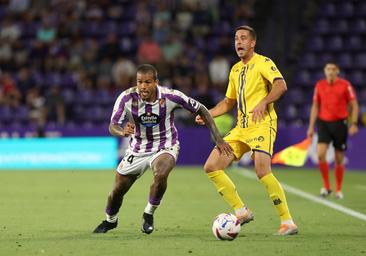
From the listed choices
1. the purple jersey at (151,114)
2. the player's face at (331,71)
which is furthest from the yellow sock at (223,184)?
the player's face at (331,71)

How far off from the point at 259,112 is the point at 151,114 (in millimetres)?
1065

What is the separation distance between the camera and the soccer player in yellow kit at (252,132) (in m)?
9.08

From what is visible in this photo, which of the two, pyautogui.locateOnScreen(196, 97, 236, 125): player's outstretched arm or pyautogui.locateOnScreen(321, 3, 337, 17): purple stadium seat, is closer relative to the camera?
pyautogui.locateOnScreen(196, 97, 236, 125): player's outstretched arm

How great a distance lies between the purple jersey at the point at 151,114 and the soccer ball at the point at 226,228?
40.6 inches

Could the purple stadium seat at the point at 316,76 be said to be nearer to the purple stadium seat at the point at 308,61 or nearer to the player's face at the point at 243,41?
the purple stadium seat at the point at 308,61

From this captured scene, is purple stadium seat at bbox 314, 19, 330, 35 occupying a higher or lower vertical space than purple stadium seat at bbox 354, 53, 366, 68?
higher

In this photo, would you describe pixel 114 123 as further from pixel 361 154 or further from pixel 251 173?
pixel 361 154

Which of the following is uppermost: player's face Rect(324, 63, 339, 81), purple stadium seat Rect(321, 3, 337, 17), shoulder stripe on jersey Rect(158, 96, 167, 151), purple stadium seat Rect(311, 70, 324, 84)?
purple stadium seat Rect(321, 3, 337, 17)

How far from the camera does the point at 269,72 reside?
29.8 feet

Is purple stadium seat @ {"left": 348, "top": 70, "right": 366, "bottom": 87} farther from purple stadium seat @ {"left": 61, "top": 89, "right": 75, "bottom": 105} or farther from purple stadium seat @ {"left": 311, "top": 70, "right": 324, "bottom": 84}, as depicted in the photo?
purple stadium seat @ {"left": 61, "top": 89, "right": 75, "bottom": 105}

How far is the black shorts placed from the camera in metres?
14.2

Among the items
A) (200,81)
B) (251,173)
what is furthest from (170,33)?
(251,173)

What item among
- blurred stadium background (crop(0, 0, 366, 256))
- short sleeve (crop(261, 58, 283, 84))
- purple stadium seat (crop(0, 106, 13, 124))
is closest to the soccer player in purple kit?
short sleeve (crop(261, 58, 283, 84))

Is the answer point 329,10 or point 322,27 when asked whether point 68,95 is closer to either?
point 322,27
